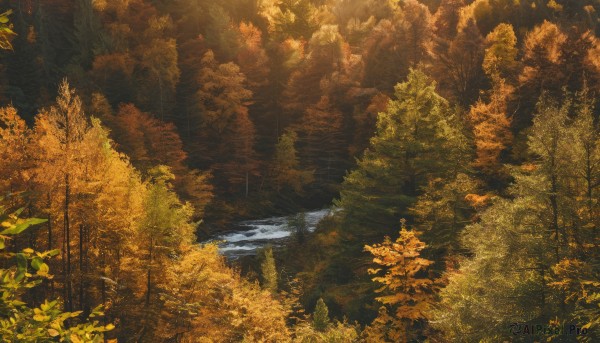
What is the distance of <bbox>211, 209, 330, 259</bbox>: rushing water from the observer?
4144 centimetres

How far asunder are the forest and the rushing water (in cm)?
166

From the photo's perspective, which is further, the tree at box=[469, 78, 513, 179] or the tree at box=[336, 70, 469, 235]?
the tree at box=[469, 78, 513, 179]

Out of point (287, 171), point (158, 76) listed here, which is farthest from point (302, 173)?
point (158, 76)

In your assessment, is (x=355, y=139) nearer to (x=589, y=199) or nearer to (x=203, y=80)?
(x=203, y=80)

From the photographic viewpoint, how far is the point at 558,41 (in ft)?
108

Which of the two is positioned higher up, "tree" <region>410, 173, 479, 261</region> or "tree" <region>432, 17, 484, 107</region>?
"tree" <region>432, 17, 484, 107</region>

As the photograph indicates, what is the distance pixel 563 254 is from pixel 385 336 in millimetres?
9289

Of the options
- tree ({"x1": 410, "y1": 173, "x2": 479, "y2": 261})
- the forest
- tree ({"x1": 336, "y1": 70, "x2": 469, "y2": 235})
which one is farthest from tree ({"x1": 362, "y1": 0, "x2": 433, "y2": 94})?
tree ({"x1": 410, "y1": 173, "x2": 479, "y2": 261})

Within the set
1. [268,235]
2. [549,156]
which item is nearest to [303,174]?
[268,235]

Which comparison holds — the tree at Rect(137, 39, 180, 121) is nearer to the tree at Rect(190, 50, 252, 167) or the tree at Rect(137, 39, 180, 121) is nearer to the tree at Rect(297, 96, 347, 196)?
the tree at Rect(190, 50, 252, 167)

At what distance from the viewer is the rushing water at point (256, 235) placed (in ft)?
136

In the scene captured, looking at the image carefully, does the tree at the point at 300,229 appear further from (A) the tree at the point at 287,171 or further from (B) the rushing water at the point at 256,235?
(A) the tree at the point at 287,171

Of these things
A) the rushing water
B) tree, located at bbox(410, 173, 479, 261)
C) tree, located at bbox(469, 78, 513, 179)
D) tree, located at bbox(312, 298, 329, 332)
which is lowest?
tree, located at bbox(312, 298, 329, 332)

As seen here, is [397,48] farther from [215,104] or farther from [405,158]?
[405,158]
